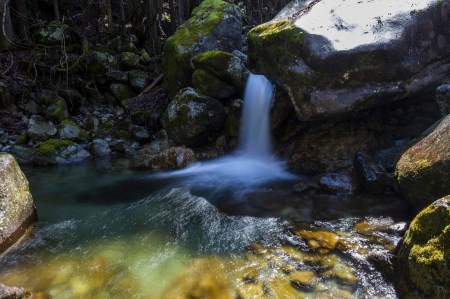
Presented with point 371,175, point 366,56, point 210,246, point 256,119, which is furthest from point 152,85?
point 210,246

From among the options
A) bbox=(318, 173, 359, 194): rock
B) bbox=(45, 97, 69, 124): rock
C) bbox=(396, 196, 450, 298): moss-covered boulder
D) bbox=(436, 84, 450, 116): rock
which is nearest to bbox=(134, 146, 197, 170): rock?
bbox=(318, 173, 359, 194): rock

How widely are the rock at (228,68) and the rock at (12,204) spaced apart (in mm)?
5646

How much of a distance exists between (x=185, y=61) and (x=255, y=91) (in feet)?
10.4

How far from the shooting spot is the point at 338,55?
561cm

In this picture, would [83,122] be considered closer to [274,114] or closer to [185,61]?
[185,61]

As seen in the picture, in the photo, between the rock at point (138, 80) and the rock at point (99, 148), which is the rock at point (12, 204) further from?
the rock at point (138, 80)

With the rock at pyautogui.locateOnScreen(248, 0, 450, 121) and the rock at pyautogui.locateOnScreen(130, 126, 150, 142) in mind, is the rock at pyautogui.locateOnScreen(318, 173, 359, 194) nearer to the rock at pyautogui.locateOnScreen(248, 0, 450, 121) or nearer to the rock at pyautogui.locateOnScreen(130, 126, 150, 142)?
the rock at pyautogui.locateOnScreen(248, 0, 450, 121)

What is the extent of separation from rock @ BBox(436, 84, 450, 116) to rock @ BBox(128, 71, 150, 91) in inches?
400

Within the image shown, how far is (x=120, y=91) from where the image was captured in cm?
1289

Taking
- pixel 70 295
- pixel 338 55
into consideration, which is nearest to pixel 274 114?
pixel 338 55

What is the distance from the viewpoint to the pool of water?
3.37 metres

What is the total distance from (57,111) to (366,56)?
9320 millimetres

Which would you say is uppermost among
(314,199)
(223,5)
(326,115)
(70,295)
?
(223,5)

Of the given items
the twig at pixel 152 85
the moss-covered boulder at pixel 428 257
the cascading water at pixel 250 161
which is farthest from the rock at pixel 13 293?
the twig at pixel 152 85
